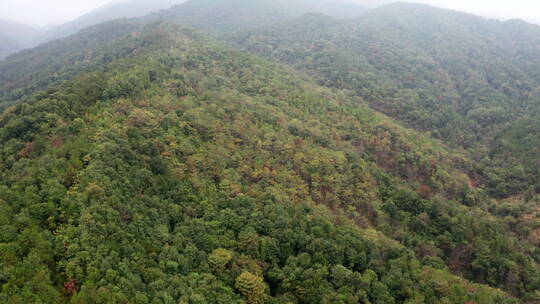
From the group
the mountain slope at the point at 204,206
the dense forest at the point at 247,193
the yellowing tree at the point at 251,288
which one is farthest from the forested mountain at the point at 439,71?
the yellowing tree at the point at 251,288

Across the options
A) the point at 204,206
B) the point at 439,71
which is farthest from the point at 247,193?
the point at 439,71

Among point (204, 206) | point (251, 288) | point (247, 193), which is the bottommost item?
point (251, 288)

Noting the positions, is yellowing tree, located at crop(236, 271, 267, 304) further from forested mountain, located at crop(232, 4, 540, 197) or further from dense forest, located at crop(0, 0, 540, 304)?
forested mountain, located at crop(232, 4, 540, 197)

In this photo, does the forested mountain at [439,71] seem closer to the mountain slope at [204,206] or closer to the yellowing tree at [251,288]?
the mountain slope at [204,206]

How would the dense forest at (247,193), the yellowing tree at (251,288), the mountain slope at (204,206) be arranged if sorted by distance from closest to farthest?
the mountain slope at (204,206)
the dense forest at (247,193)
the yellowing tree at (251,288)

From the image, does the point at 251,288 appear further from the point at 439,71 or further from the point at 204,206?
the point at 439,71

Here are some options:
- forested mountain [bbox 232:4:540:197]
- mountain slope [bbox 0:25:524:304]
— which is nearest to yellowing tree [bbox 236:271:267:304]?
mountain slope [bbox 0:25:524:304]
